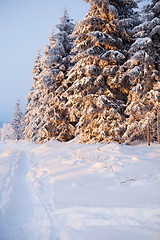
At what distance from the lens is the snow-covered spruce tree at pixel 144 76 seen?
1072cm

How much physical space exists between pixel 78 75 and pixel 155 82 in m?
6.15

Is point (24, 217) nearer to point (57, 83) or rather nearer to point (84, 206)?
point (84, 206)

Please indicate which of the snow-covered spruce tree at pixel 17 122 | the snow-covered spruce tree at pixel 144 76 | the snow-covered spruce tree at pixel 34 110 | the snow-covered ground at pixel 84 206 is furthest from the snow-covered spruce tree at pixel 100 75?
the snow-covered spruce tree at pixel 17 122

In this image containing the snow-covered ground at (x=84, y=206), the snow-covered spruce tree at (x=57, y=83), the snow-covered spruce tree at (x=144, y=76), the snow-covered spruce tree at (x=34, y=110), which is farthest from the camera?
the snow-covered spruce tree at (x=34, y=110)

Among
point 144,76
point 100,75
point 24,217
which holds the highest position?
point 100,75

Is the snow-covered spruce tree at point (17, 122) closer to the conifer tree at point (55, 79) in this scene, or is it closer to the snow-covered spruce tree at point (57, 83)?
the conifer tree at point (55, 79)

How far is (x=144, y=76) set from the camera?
1114 cm

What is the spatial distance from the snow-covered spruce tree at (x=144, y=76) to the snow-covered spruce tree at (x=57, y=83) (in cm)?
677

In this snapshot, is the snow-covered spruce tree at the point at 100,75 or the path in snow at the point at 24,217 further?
the snow-covered spruce tree at the point at 100,75

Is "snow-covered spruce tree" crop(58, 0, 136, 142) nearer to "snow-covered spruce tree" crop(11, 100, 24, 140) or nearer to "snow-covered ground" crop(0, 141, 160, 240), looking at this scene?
"snow-covered ground" crop(0, 141, 160, 240)

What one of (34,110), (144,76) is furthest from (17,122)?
(144,76)

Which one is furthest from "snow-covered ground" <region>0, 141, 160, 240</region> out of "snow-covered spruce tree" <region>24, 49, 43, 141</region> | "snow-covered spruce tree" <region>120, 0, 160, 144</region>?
"snow-covered spruce tree" <region>24, 49, 43, 141</region>

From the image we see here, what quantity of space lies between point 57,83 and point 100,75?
715 cm

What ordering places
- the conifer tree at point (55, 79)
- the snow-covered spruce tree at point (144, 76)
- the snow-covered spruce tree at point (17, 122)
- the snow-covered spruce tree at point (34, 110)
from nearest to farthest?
the snow-covered spruce tree at point (144, 76)
the conifer tree at point (55, 79)
the snow-covered spruce tree at point (34, 110)
the snow-covered spruce tree at point (17, 122)
